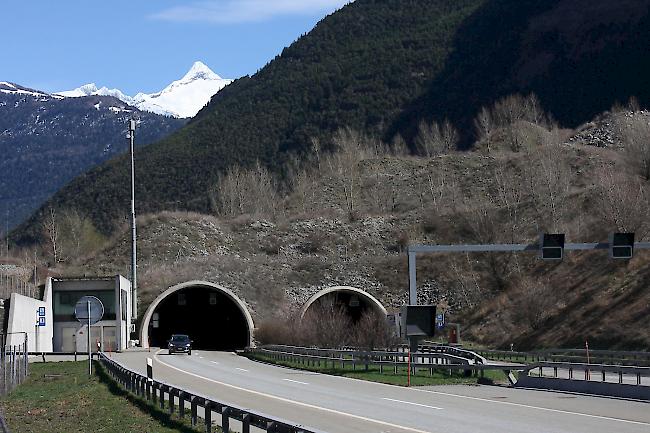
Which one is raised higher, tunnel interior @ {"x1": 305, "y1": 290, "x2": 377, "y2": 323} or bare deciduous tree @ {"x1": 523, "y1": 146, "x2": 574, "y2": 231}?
bare deciduous tree @ {"x1": 523, "y1": 146, "x2": 574, "y2": 231}

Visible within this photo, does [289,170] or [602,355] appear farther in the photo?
[289,170]

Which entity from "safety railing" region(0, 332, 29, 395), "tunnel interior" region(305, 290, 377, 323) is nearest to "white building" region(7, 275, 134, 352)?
"tunnel interior" region(305, 290, 377, 323)

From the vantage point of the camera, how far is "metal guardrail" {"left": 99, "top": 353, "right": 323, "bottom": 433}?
17.4 metres

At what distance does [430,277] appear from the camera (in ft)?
312

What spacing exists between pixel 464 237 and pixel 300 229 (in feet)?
54.3

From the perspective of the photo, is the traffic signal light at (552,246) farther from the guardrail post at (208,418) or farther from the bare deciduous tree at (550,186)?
the bare deciduous tree at (550,186)

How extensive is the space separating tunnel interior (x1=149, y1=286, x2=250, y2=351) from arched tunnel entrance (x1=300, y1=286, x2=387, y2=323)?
935 centimetres

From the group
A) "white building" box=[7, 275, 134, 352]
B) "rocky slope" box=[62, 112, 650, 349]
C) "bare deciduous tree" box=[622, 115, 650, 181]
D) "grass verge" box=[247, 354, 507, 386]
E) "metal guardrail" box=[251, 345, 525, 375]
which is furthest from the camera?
"bare deciduous tree" box=[622, 115, 650, 181]

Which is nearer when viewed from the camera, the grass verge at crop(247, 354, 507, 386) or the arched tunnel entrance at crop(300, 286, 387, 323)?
the grass verge at crop(247, 354, 507, 386)

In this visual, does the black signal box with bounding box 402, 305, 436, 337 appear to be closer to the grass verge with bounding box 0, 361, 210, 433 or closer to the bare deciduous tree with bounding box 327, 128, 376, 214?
the grass verge with bounding box 0, 361, 210, 433

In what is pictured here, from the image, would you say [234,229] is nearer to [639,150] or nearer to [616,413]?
[639,150]

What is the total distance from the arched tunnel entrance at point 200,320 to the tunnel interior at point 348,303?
28.8 feet

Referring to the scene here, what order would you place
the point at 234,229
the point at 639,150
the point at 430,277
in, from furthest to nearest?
the point at 234,229 → the point at 430,277 → the point at 639,150

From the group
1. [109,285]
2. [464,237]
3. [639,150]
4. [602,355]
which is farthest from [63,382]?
[464,237]
